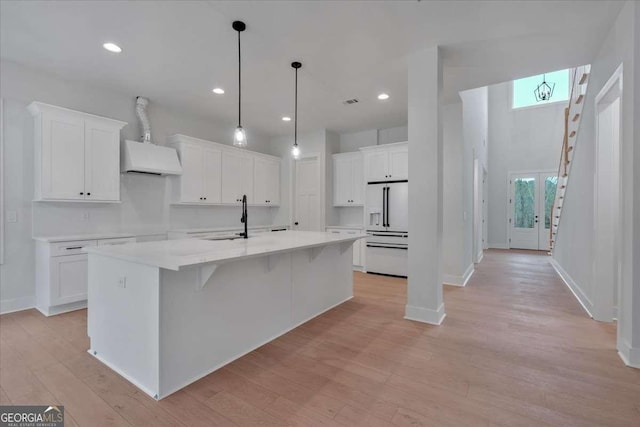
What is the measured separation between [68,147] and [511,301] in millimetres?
6084

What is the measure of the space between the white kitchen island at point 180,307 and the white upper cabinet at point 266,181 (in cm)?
351

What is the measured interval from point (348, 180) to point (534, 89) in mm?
7182

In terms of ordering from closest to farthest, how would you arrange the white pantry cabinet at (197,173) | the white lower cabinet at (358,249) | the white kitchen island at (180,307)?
the white kitchen island at (180,307) → the white pantry cabinet at (197,173) → the white lower cabinet at (358,249)

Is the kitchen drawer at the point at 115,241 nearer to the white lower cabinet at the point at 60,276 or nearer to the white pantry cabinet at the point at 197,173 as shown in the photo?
the white lower cabinet at the point at 60,276

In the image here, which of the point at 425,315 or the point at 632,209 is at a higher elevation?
the point at 632,209

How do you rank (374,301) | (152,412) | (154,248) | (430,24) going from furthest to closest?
(374,301)
(430,24)
(154,248)
(152,412)

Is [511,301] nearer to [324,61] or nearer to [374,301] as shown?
[374,301]

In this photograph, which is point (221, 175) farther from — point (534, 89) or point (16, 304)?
point (534, 89)

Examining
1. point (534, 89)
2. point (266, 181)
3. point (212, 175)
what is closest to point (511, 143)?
point (534, 89)

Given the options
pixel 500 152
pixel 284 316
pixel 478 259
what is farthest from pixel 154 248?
pixel 500 152

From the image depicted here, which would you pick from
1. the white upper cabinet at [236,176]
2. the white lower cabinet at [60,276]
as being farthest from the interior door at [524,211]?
the white lower cabinet at [60,276]

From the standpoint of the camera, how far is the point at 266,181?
251 inches

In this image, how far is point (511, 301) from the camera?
12.9 feet

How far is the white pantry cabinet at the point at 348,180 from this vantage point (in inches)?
241
